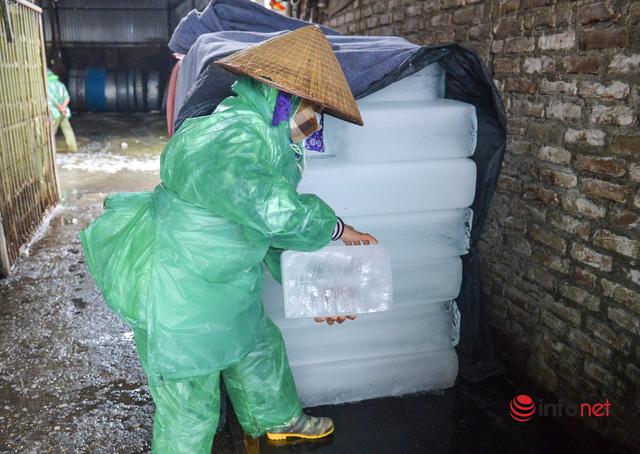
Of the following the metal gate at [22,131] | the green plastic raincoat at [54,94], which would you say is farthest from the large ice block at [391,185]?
the green plastic raincoat at [54,94]

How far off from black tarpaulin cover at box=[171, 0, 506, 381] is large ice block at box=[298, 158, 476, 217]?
0.14m

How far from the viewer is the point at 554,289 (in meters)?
2.44

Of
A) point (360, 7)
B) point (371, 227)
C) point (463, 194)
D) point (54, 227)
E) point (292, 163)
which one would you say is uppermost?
point (360, 7)

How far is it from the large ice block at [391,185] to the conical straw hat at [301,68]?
40 cm

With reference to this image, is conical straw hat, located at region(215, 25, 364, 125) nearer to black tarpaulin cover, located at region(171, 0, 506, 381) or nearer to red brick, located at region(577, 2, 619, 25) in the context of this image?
black tarpaulin cover, located at region(171, 0, 506, 381)

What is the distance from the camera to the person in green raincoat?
1615 millimetres

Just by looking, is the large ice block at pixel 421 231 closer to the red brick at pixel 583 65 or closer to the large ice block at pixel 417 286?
the large ice block at pixel 417 286

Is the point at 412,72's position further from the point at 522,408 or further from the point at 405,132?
the point at 522,408

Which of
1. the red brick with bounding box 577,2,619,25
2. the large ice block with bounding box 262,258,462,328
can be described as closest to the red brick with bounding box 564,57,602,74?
the red brick with bounding box 577,2,619,25

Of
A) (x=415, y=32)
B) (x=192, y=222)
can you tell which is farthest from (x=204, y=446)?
(x=415, y=32)

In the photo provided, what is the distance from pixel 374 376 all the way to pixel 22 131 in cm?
398

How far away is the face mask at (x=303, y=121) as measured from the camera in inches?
71.7

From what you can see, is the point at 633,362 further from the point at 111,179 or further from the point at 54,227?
the point at 111,179

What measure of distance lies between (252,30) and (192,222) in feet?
5.42
